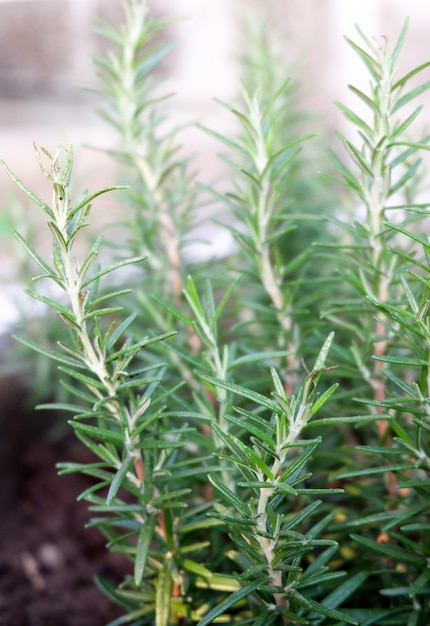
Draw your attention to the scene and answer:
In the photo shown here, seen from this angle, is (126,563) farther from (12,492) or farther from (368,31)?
(368,31)

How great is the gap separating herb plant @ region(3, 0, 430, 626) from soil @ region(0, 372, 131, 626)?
0.52 ft

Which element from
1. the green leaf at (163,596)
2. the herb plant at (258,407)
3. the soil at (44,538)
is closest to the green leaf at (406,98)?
the herb plant at (258,407)

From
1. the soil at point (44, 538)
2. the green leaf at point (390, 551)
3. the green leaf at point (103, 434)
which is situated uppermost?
the green leaf at point (103, 434)

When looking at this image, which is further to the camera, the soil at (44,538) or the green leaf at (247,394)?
the soil at (44,538)

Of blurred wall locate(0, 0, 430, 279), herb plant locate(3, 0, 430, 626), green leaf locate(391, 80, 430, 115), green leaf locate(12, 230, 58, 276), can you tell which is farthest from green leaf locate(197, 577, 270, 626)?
blurred wall locate(0, 0, 430, 279)

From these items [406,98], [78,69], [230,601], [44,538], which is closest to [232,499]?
[230,601]

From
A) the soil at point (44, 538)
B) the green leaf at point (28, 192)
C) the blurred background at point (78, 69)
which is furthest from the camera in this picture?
the blurred background at point (78, 69)

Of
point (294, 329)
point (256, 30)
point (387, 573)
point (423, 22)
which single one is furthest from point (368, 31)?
point (387, 573)

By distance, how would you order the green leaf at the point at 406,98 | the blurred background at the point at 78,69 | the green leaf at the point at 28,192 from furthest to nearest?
the blurred background at the point at 78,69 → the green leaf at the point at 406,98 → the green leaf at the point at 28,192

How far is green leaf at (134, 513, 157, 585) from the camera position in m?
0.35

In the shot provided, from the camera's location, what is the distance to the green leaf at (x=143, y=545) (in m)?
0.35

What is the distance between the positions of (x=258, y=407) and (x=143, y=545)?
131mm

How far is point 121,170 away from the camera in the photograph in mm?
894

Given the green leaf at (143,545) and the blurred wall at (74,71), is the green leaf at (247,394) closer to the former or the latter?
the green leaf at (143,545)
